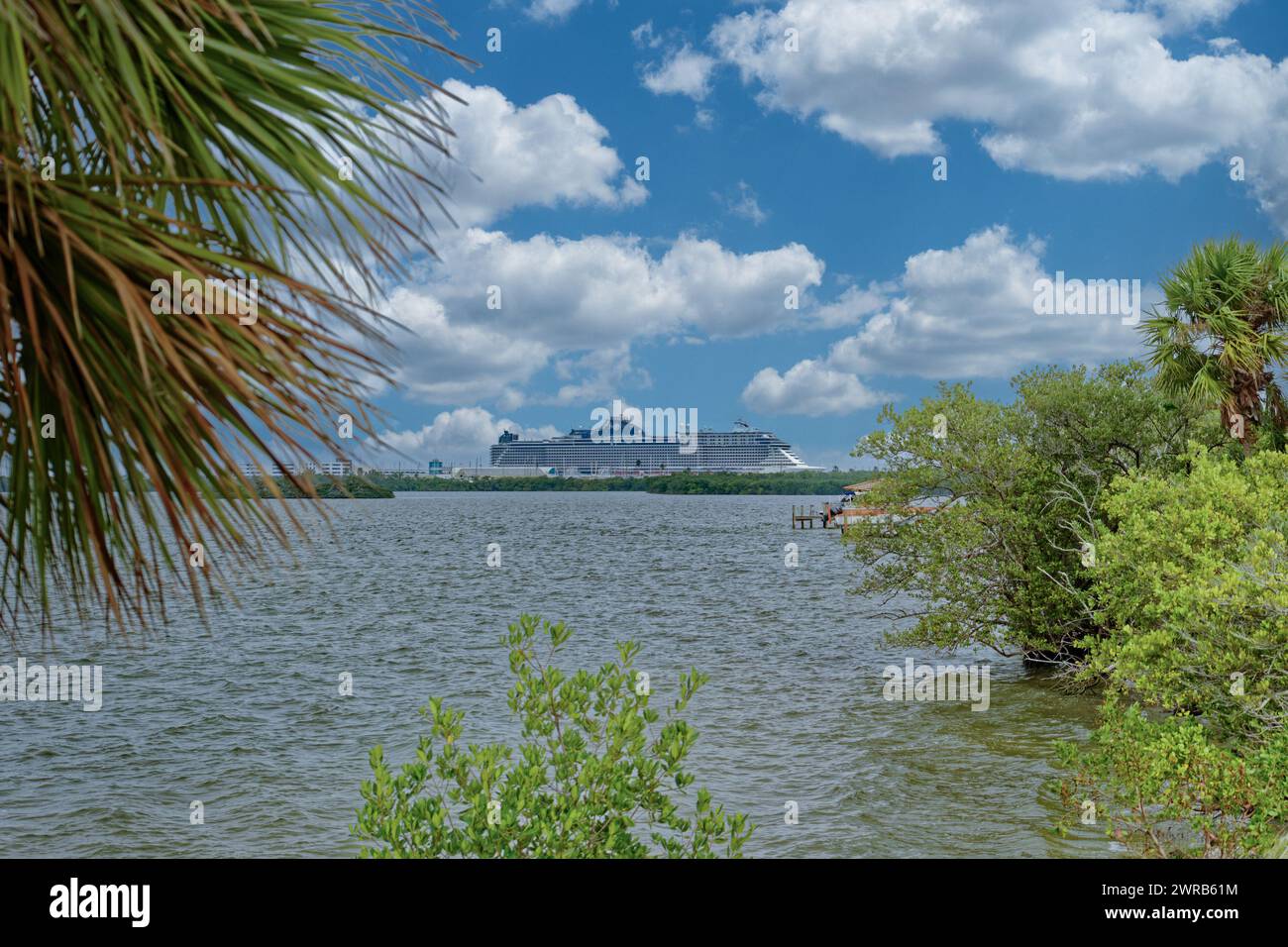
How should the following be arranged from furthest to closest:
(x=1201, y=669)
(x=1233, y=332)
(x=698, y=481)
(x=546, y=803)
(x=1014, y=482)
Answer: (x=698, y=481)
(x=1014, y=482)
(x=1233, y=332)
(x=1201, y=669)
(x=546, y=803)

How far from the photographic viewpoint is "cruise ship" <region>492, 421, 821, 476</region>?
169 metres

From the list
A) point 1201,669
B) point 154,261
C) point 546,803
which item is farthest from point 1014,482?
point 154,261

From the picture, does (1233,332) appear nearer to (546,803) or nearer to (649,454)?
(546,803)

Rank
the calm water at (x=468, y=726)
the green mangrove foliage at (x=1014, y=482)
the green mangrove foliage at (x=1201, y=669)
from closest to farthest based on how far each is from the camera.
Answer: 1. the green mangrove foliage at (x=1201, y=669)
2. the calm water at (x=468, y=726)
3. the green mangrove foliage at (x=1014, y=482)

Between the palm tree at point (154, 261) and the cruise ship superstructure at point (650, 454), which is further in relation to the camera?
the cruise ship superstructure at point (650, 454)

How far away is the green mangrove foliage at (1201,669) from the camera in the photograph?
7770 millimetres

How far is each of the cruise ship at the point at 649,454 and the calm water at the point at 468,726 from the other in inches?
5177

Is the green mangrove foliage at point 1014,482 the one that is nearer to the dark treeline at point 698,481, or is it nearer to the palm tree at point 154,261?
the palm tree at point 154,261

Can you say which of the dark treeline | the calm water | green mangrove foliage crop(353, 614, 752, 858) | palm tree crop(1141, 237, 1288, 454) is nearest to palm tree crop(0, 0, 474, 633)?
the calm water

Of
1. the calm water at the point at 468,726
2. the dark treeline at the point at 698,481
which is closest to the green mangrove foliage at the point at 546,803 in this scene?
the calm water at the point at 468,726

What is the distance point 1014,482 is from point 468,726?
10.3 meters

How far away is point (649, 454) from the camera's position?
18562cm
